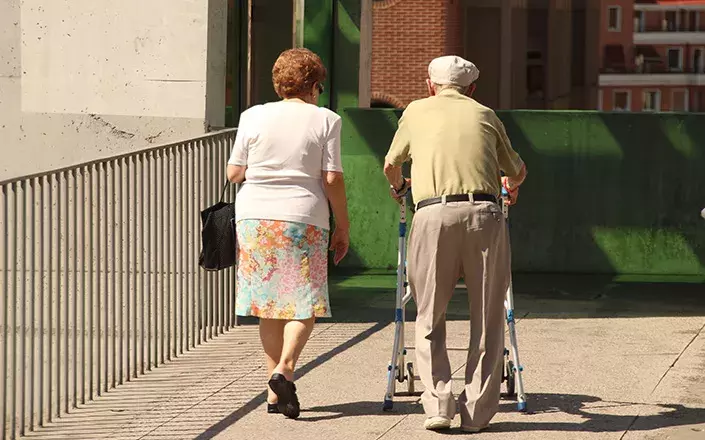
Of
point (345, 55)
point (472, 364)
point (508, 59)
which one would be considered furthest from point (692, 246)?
point (508, 59)

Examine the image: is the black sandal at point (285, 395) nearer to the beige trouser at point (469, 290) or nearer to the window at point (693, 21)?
the beige trouser at point (469, 290)

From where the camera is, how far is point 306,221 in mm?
8008

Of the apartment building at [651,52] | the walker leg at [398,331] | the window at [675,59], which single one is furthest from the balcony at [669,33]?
the walker leg at [398,331]

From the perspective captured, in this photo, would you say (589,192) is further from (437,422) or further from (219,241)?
(437,422)

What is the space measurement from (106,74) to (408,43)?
3751 centimetres

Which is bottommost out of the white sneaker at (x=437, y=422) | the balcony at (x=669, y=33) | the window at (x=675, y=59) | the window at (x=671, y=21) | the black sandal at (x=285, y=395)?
the white sneaker at (x=437, y=422)

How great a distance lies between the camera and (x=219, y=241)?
8.22 metres

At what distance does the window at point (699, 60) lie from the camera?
17.4 meters

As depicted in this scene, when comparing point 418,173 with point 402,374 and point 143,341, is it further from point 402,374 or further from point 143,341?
point 143,341

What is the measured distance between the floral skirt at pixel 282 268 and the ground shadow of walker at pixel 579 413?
1.97ft

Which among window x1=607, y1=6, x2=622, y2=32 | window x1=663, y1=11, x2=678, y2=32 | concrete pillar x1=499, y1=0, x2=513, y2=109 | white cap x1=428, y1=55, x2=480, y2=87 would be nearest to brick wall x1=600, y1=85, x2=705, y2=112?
window x1=607, y1=6, x2=622, y2=32

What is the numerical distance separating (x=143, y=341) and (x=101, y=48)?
2.89 metres

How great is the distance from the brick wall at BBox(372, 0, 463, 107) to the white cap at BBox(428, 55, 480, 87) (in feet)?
128

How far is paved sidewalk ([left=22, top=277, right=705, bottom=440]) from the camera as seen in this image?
7871 millimetres
